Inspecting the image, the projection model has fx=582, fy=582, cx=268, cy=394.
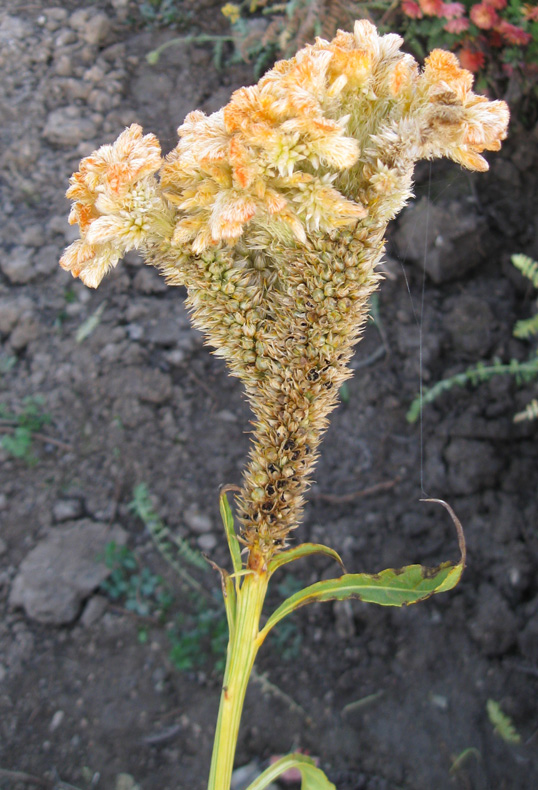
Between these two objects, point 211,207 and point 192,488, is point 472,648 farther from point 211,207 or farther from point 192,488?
point 211,207

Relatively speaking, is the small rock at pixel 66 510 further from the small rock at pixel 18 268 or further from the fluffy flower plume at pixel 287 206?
the fluffy flower plume at pixel 287 206

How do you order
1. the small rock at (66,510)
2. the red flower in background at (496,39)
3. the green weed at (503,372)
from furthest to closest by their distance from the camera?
the red flower in background at (496,39)
the green weed at (503,372)
the small rock at (66,510)

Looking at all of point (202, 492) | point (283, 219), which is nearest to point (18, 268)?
point (202, 492)

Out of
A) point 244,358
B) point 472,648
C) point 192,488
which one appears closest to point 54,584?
point 192,488

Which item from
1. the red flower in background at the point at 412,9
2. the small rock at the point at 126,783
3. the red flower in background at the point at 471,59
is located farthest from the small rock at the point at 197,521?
the red flower in background at the point at 412,9

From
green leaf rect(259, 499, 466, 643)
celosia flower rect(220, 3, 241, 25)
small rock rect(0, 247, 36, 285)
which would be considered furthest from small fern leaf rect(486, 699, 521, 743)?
celosia flower rect(220, 3, 241, 25)
